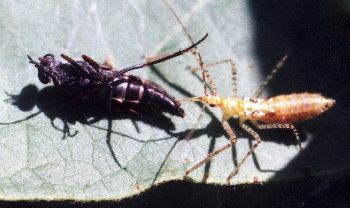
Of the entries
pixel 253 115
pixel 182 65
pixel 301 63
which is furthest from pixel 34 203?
pixel 301 63

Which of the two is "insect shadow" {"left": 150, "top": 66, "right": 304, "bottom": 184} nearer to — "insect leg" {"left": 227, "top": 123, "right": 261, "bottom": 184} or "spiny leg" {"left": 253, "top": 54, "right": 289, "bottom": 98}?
"insect leg" {"left": 227, "top": 123, "right": 261, "bottom": 184}

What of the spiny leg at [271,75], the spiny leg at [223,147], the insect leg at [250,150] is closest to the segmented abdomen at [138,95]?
the spiny leg at [223,147]

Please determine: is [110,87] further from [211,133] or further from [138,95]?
[211,133]

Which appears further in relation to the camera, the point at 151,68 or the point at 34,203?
the point at 151,68

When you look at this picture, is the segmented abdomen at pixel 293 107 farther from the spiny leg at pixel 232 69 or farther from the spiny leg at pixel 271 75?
the spiny leg at pixel 232 69

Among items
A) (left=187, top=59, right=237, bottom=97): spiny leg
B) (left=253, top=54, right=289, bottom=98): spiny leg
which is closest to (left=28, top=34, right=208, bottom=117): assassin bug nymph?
(left=187, top=59, right=237, bottom=97): spiny leg

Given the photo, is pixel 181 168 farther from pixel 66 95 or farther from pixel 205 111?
pixel 66 95
